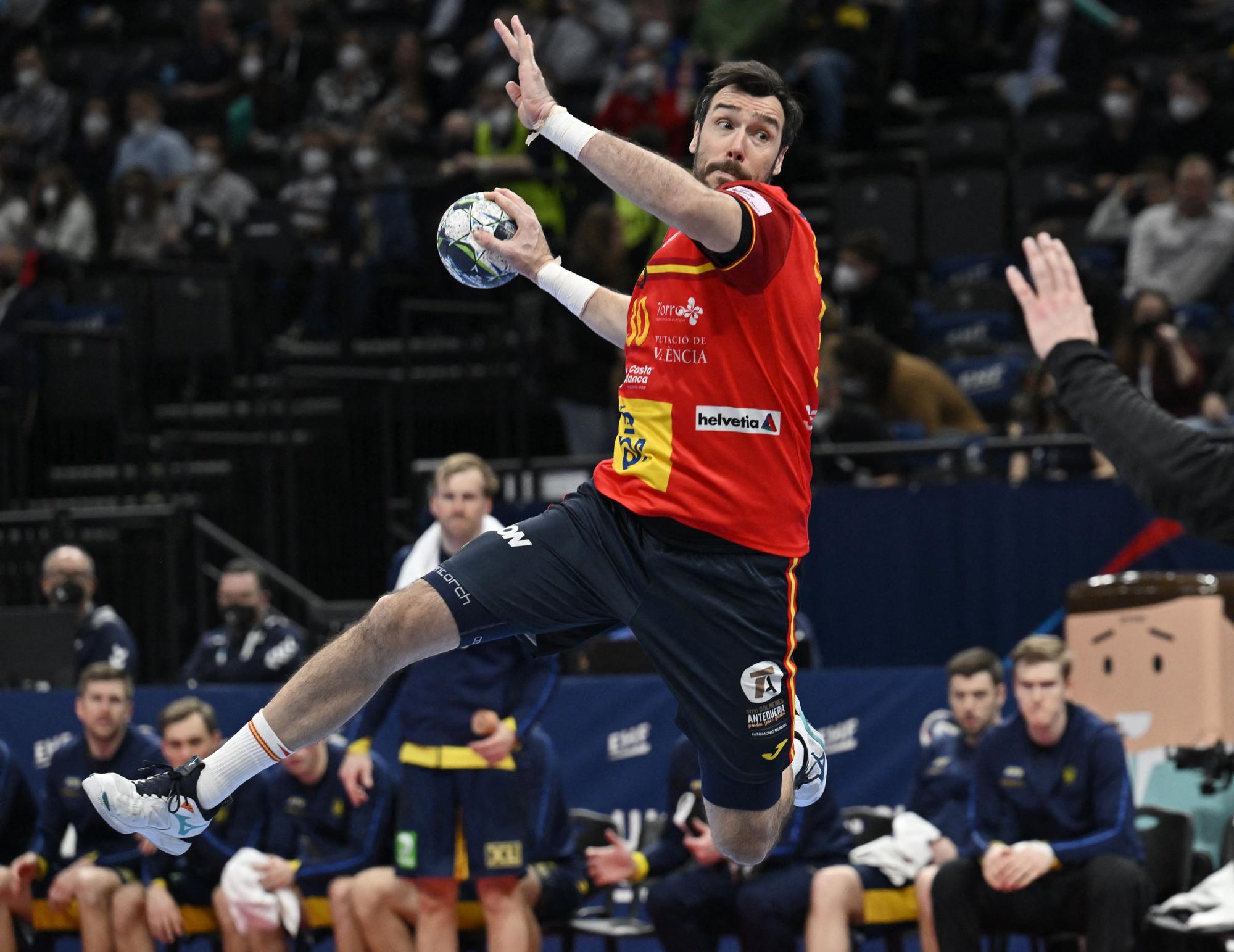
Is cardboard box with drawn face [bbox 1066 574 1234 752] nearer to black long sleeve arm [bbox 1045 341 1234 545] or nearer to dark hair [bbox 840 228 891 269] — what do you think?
dark hair [bbox 840 228 891 269]

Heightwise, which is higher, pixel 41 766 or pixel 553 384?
pixel 553 384

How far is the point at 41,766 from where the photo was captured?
1054 cm

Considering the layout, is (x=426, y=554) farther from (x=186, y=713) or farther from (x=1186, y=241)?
(x=1186, y=241)

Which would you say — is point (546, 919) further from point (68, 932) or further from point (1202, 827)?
point (1202, 827)

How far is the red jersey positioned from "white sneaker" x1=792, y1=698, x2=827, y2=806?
88 cm

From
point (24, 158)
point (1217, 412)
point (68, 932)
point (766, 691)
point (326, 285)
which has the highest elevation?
point (24, 158)

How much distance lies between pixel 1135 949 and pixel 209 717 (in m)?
4.32

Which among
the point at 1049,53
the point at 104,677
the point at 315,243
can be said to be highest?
the point at 1049,53

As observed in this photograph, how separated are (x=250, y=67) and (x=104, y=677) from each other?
10752 mm

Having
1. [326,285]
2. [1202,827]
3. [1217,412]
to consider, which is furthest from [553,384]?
[1202,827]

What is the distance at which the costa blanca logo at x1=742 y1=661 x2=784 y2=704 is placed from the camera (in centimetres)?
559

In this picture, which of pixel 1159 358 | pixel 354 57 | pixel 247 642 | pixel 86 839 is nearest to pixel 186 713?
pixel 86 839

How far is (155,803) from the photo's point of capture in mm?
5484

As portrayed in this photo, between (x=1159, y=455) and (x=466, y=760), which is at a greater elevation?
(x=1159, y=455)
